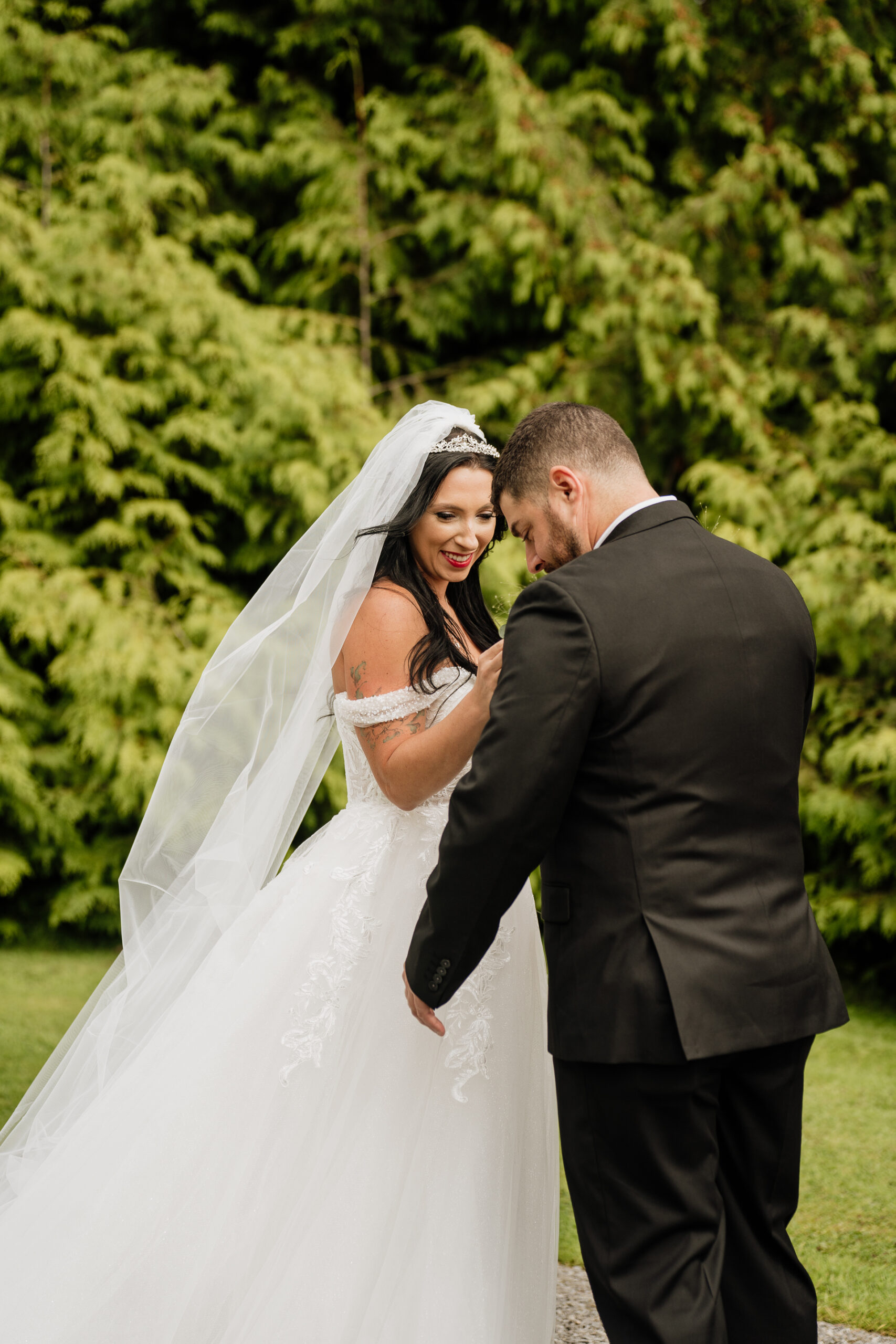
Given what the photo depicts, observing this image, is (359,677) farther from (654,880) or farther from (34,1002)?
(34,1002)

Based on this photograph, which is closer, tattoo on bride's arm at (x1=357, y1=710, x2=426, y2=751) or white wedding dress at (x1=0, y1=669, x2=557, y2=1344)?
white wedding dress at (x1=0, y1=669, x2=557, y2=1344)

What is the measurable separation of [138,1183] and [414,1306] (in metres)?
0.67

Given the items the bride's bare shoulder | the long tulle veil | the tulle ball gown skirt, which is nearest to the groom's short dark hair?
the bride's bare shoulder

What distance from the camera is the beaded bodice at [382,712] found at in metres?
2.45

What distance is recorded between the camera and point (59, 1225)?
7.80 ft

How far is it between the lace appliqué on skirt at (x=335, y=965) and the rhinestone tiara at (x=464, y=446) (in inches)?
40.1

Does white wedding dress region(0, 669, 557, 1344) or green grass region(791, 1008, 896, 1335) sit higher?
white wedding dress region(0, 669, 557, 1344)

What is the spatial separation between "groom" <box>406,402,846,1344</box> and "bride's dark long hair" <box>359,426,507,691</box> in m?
0.66

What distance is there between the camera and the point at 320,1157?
2.30m

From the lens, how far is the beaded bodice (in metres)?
2.45

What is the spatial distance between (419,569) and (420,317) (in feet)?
16.4

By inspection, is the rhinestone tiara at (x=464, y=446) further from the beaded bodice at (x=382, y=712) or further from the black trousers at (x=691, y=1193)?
the black trousers at (x=691, y=1193)

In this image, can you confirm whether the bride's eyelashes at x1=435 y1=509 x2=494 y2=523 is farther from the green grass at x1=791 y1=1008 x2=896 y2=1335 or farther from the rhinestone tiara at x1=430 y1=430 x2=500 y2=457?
the green grass at x1=791 y1=1008 x2=896 y2=1335

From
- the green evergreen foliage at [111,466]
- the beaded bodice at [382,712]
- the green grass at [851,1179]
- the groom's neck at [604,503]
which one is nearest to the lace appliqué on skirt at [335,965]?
the beaded bodice at [382,712]
